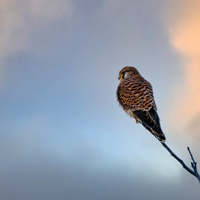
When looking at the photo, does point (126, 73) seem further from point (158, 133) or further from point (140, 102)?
point (158, 133)

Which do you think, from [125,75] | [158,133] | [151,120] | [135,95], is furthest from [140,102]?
[125,75]

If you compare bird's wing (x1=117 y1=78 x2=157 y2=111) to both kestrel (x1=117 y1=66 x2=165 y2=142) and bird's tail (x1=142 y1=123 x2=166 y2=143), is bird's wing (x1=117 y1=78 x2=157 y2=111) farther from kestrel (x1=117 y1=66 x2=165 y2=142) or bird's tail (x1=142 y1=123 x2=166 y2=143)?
bird's tail (x1=142 y1=123 x2=166 y2=143)

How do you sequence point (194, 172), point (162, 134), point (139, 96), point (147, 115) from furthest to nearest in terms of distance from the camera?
point (139, 96) < point (147, 115) < point (162, 134) < point (194, 172)

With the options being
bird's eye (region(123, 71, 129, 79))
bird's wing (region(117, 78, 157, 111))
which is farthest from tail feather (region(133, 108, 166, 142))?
bird's eye (region(123, 71, 129, 79))

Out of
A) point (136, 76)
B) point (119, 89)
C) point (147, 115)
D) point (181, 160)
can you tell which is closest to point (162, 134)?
point (147, 115)

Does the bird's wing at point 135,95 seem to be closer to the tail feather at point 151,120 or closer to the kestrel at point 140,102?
the kestrel at point 140,102

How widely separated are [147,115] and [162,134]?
2.43 ft

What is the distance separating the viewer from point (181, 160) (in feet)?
10.7

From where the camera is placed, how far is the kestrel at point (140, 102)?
4973mm

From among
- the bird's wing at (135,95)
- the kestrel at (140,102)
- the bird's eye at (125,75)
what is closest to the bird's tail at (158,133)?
the kestrel at (140,102)

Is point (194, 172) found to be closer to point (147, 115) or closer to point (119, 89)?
point (147, 115)

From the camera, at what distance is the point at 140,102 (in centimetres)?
554

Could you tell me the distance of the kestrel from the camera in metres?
4.97

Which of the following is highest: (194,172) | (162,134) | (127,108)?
(127,108)
